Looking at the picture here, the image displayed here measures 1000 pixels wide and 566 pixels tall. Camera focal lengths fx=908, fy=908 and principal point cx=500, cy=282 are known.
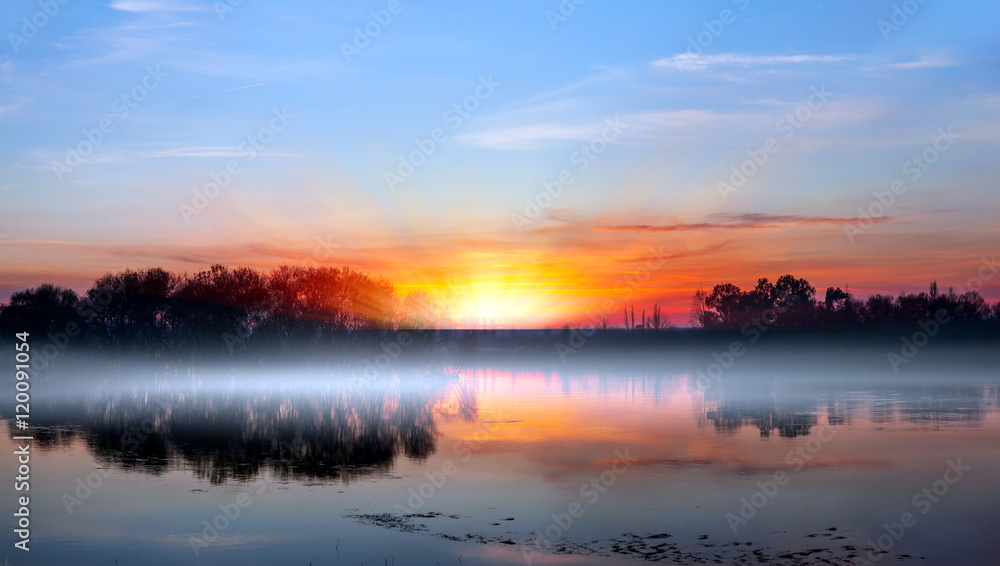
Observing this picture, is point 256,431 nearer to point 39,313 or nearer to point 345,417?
point 345,417

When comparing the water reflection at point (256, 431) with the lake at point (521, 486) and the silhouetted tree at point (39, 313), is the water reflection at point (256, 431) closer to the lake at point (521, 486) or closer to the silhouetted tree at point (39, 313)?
the lake at point (521, 486)

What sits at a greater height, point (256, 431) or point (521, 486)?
point (256, 431)

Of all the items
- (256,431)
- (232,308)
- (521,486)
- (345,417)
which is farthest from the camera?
(232,308)

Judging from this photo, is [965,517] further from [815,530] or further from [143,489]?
[143,489]

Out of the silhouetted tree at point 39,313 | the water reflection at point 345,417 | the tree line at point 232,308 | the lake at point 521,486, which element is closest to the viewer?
the lake at point 521,486

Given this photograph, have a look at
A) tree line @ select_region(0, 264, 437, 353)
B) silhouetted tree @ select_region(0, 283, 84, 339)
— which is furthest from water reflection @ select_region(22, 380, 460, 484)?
silhouetted tree @ select_region(0, 283, 84, 339)

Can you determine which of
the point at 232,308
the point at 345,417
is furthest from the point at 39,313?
the point at 345,417

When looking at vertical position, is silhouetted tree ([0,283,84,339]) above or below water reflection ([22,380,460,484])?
above

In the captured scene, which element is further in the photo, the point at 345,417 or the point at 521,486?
the point at 345,417

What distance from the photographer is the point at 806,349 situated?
17150 cm

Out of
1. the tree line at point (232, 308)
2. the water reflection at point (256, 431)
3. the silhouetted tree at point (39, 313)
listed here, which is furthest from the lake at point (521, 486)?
the silhouetted tree at point (39, 313)

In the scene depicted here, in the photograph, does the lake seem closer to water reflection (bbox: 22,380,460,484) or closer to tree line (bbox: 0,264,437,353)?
water reflection (bbox: 22,380,460,484)

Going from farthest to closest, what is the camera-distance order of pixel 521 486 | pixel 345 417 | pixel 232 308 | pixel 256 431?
pixel 232 308 < pixel 345 417 < pixel 256 431 < pixel 521 486

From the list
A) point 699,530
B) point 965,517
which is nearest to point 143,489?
point 699,530
